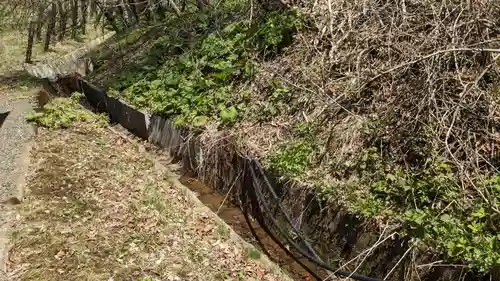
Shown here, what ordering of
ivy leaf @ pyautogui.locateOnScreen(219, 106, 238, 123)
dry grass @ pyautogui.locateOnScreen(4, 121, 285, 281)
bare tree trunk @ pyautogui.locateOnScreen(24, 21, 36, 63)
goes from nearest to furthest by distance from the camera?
dry grass @ pyautogui.locateOnScreen(4, 121, 285, 281) < ivy leaf @ pyautogui.locateOnScreen(219, 106, 238, 123) < bare tree trunk @ pyautogui.locateOnScreen(24, 21, 36, 63)

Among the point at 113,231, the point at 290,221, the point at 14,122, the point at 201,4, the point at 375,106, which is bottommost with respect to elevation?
the point at 14,122

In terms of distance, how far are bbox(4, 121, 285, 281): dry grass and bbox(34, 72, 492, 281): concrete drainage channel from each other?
0.49 m

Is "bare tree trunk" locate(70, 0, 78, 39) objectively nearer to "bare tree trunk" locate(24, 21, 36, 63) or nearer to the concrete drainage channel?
"bare tree trunk" locate(24, 21, 36, 63)

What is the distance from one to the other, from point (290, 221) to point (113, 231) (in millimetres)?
2110

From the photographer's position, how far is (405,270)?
177 inches

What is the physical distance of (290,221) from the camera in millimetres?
5750

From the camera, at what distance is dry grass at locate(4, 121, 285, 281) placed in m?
5.00

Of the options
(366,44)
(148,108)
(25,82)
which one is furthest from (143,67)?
(366,44)

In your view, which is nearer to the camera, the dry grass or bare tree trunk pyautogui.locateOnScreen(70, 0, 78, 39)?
the dry grass

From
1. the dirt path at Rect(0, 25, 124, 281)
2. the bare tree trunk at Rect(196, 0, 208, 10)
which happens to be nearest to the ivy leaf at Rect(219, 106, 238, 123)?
the dirt path at Rect(0, 25, 124, 281)

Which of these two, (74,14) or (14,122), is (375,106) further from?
(74,14)

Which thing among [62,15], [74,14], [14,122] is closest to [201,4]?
[14,122]

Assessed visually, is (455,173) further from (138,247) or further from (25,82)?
(25,82)

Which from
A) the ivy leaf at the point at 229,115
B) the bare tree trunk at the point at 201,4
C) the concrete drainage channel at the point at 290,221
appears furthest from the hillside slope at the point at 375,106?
the bare tree trunk at the point at 201,4
